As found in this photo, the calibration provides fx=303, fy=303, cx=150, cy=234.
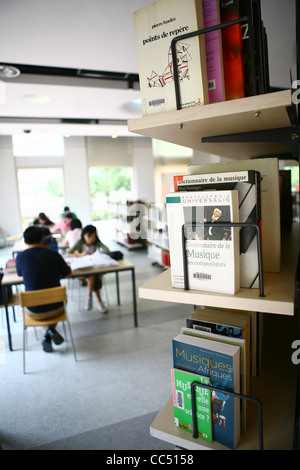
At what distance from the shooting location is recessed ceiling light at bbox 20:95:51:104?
15.8 ft

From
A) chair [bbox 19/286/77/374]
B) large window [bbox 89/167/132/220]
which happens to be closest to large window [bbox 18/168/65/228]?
large window [bbox 89/167/132/220]

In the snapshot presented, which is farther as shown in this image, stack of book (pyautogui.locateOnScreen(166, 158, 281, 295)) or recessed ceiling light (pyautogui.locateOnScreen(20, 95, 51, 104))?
recessed ceiling light (pyautogui.locateOnScreen(20, 95, 51, 104))

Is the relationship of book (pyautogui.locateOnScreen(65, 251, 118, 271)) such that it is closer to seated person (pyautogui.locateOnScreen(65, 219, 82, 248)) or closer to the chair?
the chair

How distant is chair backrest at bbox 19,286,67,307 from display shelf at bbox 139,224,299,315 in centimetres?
212

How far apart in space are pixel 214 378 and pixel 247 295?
281 millimetres

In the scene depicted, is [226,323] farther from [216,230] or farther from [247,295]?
[216,230]

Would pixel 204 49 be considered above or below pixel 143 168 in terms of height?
below

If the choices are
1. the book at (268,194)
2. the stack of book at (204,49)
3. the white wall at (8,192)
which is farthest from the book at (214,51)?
the white wall at (8,192)

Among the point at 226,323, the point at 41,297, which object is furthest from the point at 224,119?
the point at 41,297

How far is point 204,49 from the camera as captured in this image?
2.69 feet

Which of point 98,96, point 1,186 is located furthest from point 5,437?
point 1,186

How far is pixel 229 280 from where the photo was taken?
0.80 metres

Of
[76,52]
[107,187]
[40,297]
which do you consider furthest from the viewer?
[107,187]
